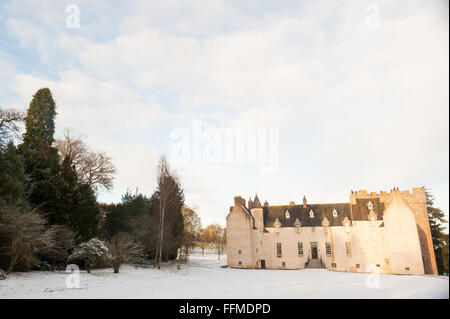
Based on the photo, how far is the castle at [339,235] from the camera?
40781 mm

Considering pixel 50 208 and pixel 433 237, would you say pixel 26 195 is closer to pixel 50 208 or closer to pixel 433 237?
pixel 50 208

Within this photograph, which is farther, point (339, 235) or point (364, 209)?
point (364, 209)

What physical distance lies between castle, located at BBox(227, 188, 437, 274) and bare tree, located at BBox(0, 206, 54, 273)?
33.1 m

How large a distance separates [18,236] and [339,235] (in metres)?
42.8

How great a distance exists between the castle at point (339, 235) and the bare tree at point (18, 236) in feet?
109

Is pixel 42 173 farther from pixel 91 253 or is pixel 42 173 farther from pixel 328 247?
pixel 328 247

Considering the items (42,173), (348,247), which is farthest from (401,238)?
(42,173)

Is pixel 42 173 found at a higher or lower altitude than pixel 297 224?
higher

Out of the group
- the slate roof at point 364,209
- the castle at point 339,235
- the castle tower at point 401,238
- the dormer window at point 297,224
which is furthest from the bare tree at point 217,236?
the castle tower at point 401,238

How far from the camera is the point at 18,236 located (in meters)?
18.8

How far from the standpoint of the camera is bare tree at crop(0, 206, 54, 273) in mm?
18672

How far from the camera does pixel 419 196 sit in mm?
43094
